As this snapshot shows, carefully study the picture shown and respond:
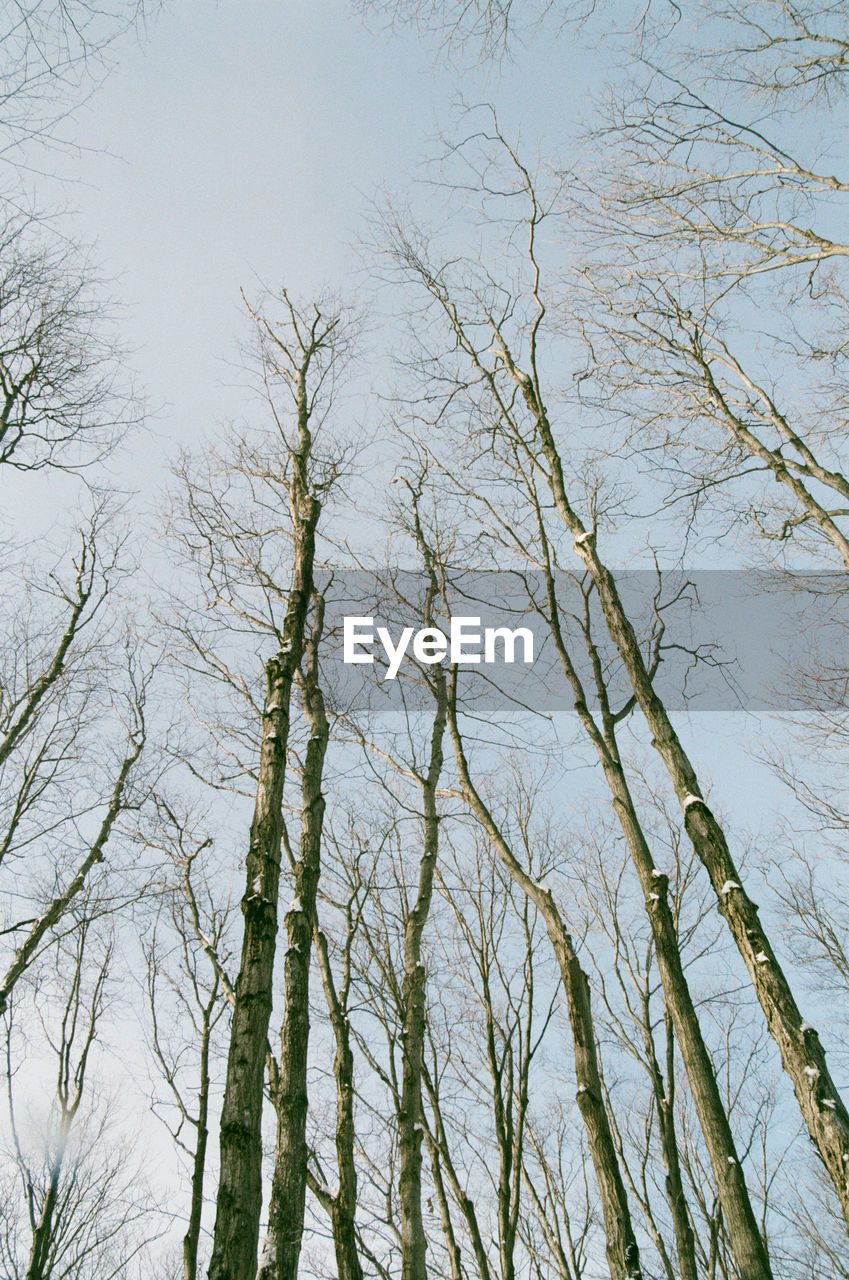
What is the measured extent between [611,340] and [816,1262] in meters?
17.1

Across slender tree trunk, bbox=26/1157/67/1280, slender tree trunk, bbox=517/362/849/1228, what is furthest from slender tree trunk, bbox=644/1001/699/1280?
slender tree trunk, bbox=26/1157/67/1280

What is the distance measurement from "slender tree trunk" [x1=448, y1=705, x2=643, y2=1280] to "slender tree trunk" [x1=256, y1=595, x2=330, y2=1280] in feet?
5.42

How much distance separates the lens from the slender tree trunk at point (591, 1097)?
4.41m

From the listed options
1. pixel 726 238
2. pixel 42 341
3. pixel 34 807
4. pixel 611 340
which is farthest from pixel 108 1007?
pixel 726 238

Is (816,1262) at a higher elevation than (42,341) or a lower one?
lower

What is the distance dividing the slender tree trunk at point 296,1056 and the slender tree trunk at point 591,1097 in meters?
1.65

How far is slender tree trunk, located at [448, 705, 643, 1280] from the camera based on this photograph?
14.5 ft

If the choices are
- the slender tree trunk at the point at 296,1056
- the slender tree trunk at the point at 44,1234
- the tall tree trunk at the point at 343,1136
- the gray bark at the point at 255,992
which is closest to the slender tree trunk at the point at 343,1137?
the tall tree trunk at the point at 343,1136

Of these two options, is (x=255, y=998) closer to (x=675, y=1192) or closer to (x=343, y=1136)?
(x=343, y=1136)

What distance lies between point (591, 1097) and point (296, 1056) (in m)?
2.13

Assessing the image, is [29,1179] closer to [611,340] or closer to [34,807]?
[34,807]

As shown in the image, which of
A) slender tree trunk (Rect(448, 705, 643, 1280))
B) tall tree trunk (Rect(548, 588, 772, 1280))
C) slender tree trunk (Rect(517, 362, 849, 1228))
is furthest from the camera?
slender tree trunk (Rect(448, 705, 643, 1280))

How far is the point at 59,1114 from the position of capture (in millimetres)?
10500

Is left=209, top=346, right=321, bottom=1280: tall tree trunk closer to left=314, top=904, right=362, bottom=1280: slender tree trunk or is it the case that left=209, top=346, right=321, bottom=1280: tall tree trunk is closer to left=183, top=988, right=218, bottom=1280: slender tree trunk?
left=314, top=904, right=362, bottom=1280: slender tree trunk
